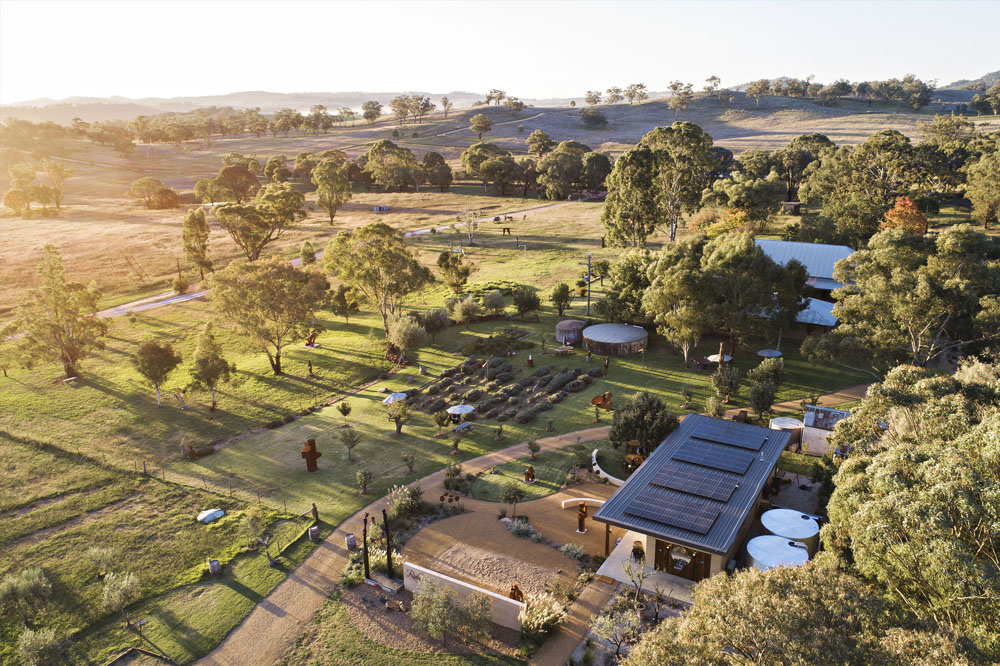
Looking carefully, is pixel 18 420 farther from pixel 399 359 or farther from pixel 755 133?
pixel 755 133

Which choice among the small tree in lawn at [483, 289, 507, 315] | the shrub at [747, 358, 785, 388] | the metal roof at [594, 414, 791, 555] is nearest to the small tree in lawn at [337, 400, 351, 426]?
the metal roof at [594, 414, 791, 555]

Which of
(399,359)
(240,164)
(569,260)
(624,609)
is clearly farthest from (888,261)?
(240,164)

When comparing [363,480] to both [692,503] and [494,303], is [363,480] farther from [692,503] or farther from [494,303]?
[494,303]

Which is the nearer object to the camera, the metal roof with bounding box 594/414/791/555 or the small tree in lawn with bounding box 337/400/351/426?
the metal roof with bounding box 594/414/791/555

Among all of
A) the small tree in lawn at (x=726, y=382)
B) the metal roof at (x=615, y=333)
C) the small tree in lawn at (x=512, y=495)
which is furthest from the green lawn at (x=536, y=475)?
the metal roof at (x=615, y=333)

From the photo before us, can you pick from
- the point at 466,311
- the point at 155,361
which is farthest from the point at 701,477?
the point at 155,361

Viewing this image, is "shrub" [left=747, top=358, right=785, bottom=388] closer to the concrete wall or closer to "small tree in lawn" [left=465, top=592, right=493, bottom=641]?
the concrete wall
